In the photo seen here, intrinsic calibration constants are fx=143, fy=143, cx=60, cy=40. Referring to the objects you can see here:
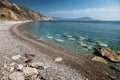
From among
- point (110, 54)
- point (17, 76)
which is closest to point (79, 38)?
point (110, 54)

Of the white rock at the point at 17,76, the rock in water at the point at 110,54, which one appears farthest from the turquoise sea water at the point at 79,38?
the white rock at the point at 17,76

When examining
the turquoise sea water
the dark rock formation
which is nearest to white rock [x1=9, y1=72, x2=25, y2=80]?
the dark rock formation

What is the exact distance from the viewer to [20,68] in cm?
1575

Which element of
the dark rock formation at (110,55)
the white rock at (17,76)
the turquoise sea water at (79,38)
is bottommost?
the turquoise sea water at (79,38)

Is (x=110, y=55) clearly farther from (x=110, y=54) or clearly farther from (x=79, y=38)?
(x=79, y=38)

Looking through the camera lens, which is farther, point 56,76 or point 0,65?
point 0,65

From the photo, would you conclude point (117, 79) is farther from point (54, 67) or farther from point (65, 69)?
point (54, 67)

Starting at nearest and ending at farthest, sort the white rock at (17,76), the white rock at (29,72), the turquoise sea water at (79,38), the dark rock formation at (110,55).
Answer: the white rock at (17,76) → the white rock at (29,72) → the dark rock formation at (110,55) → the turquoise sea water at (79,38)

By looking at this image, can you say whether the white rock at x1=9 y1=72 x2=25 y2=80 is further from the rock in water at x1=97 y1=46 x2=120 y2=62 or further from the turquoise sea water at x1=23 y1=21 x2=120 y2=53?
the turquoise sea water at x1=23 y1=21 x2=120 y2=53

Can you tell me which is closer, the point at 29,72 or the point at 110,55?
the point at 29,72

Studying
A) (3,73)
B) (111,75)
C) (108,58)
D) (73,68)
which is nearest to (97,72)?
(111,75)

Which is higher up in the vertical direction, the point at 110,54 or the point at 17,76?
the point at 17,76

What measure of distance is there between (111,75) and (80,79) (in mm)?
4746

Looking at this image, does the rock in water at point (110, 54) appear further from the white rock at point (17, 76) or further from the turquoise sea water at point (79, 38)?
the white rock at point (17, 76)
